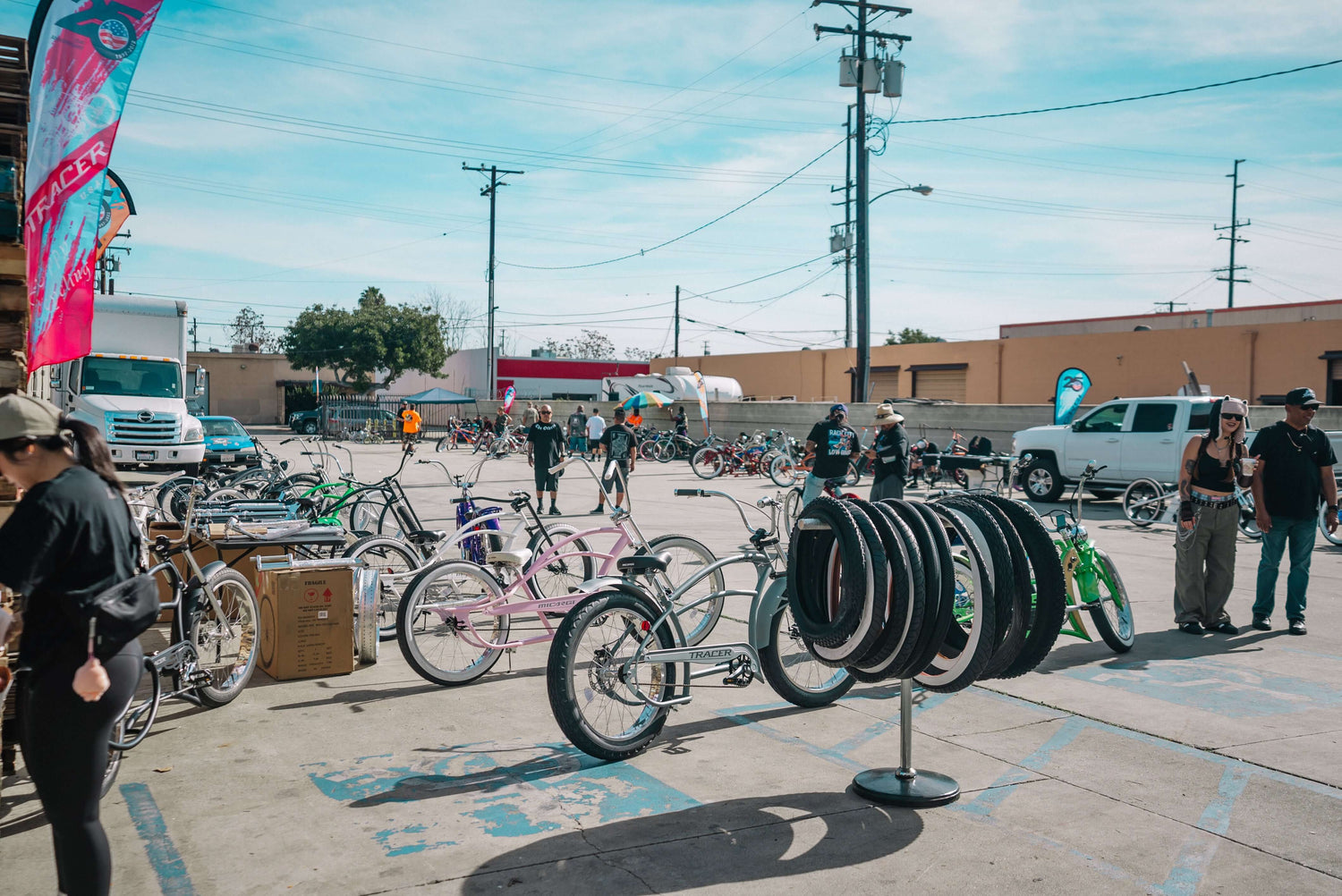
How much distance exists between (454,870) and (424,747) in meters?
1.48

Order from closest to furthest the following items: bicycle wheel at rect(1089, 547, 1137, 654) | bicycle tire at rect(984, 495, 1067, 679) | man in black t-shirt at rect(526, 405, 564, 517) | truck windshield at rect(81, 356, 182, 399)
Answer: bicycle tire at rect(984, 495, 1067, 679), bicycle wheel at rect(1089, 547, 1137, 654), man in black t-shirt at rect(526, 405, 564, 517), truck windshield at rect(81, 356, 182, 399)

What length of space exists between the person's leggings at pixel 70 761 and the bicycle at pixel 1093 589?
623 cm

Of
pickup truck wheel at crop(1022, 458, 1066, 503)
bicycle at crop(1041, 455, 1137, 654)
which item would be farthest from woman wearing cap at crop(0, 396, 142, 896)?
pickup truck wheel at crop(1022, 458, 1066, 503)

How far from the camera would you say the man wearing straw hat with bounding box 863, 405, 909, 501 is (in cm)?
1135

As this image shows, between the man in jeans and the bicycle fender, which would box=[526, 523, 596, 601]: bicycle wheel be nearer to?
the bicycle fender

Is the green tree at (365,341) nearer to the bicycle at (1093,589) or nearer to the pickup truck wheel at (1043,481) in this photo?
the pickup truck wheel at (1043,481)

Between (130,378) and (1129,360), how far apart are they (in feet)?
107

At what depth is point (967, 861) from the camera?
3.96 meters

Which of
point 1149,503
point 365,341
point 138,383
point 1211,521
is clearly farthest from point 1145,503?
point 365,341

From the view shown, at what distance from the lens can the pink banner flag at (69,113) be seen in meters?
5.73

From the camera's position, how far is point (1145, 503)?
1554 cm

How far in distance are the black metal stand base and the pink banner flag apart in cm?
508

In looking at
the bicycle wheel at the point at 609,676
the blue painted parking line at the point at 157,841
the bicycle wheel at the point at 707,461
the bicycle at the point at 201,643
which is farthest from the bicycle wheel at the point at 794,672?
the bicycle wheel at the point at 707,461

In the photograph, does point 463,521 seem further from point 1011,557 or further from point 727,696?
point 1011,557
